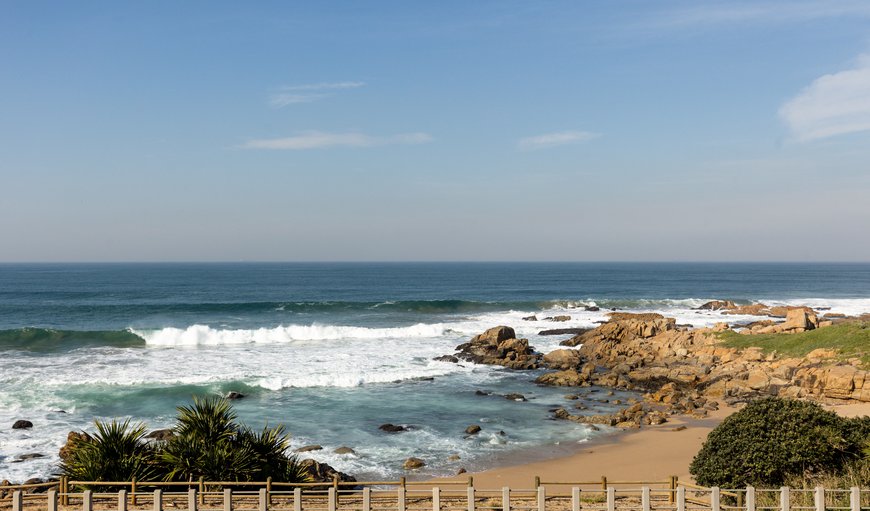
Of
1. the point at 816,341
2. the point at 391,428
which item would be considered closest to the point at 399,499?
the point at 391,428

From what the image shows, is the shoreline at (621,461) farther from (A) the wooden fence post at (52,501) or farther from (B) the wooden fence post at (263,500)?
(A) the wooden fence post at (52,501)

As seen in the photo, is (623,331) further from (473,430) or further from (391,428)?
(391,428)

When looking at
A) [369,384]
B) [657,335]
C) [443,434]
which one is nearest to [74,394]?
[369,384]

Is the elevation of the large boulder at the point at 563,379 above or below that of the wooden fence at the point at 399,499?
below

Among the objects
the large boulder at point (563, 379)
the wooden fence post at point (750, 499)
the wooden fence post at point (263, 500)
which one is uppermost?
the wooden fence post at point (750, 499)

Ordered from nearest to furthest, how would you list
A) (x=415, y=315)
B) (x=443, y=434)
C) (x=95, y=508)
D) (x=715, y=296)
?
(x=95, y=508) → (x=443, y=434) → (x=415, y=315) → (x=715, y=296)

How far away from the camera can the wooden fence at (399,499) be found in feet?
42.8

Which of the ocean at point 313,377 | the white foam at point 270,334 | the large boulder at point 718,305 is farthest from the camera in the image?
A: the large boulder at point 718,305

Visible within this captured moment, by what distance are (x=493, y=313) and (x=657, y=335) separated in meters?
28.9

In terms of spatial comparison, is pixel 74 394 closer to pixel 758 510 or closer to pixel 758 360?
pixel 758 510

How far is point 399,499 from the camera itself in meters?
14.0

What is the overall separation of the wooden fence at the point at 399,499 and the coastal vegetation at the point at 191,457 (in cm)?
40

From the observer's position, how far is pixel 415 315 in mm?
73188


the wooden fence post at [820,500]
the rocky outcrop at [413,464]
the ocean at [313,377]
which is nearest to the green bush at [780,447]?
the wooden fence post at [820,500]
